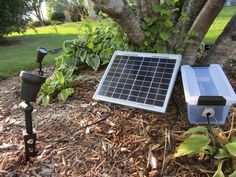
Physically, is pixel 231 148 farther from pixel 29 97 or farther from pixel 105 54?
pixel 105 54

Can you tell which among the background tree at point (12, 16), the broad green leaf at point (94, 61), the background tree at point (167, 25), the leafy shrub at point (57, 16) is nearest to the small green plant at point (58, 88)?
the broad green leaf at point (94, 61)

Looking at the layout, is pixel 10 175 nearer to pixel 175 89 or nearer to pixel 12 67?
→ pixel 175 89

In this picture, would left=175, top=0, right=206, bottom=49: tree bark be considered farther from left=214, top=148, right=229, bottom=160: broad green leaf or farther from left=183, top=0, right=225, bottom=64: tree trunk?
left=214, top=148, right=229, bottom=160: broad green leaf

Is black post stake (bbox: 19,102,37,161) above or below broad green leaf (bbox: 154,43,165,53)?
below

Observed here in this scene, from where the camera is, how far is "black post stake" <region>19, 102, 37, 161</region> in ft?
6.56

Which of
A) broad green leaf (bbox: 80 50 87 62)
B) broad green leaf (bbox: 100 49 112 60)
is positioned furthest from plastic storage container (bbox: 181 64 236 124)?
broad green leaf (bbox: 80 50 87 62)

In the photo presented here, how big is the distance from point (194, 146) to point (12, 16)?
871cm

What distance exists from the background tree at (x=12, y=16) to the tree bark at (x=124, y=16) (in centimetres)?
744

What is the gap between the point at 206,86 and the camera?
217 centimetres

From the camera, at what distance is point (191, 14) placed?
2.90 meters

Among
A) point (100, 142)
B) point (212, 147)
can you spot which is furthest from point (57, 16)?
point (212, 147)

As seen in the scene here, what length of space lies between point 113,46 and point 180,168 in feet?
5.28

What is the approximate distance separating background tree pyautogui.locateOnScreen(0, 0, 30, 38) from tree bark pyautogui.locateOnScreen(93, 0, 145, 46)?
24.4ft

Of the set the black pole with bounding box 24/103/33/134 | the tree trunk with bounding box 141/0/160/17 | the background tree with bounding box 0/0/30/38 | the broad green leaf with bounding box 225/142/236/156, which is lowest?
the background tree with bounding box 0/0/30/38
